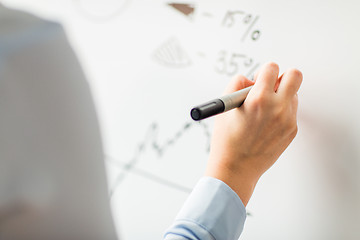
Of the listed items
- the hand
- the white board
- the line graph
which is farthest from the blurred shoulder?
the hand

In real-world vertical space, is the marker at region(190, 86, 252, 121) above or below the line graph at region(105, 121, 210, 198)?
above

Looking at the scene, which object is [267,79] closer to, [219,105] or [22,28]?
[219,105]

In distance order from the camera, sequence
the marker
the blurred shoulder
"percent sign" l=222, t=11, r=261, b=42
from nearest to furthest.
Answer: the marker < "percent sign" l=222, t=11, r=261, b=42 < the blurred shoulder

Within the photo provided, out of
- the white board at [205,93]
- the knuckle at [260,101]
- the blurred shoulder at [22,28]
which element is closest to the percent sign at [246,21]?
the white board at [205,93]

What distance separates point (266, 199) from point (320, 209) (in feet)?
0.19

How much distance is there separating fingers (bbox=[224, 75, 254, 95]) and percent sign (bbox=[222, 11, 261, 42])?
54 millimetres

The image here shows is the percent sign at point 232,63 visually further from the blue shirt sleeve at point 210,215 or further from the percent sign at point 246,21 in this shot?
the blue shirt sleeve at point 210,215

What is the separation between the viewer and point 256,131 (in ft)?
1.19

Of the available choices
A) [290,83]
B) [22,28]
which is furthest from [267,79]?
[22,28]

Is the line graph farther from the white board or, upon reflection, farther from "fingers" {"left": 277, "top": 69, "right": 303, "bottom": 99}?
"fingers" {"left": 277, "top": 69, "right": 303, "bottom": 99}

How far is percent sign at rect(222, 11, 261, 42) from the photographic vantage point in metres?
0.43

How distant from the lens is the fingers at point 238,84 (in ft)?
1.34

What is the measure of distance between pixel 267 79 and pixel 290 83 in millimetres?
25

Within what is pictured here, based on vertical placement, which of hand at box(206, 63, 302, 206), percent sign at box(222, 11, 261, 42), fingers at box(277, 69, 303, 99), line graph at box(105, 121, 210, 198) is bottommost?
line graph at box(105, 121, 210, 198)
